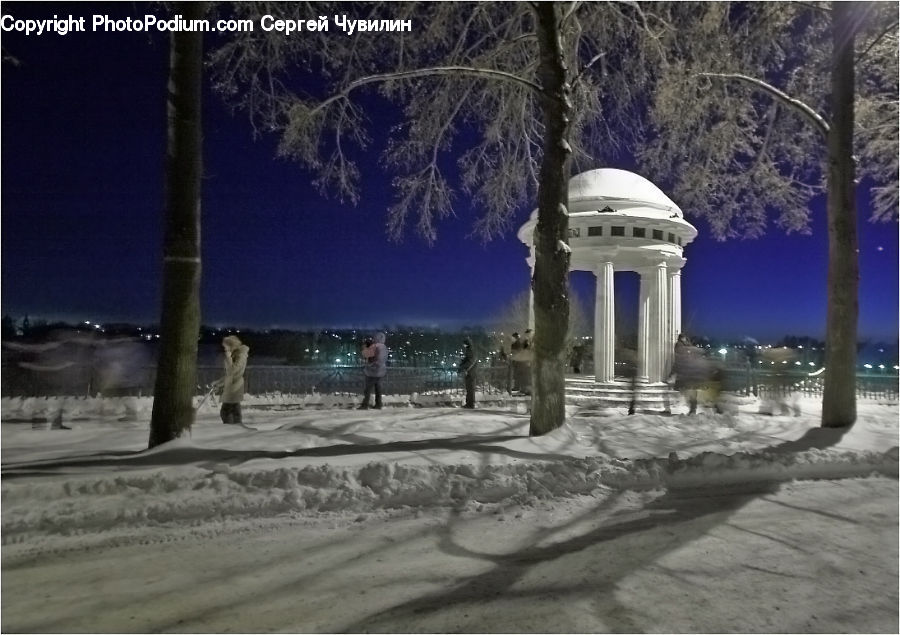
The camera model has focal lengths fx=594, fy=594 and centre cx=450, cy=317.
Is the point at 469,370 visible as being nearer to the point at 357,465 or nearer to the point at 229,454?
the point at 357,465

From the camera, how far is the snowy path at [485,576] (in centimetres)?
355

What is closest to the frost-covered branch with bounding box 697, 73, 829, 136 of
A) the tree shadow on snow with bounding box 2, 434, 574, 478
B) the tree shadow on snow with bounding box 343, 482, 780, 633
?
the tree shadow on snow with bounding box 343, 482, 780, 633

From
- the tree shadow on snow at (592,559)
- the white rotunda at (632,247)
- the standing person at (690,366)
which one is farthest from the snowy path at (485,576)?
the white rotunda at (632,247)

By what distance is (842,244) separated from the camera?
9586mm

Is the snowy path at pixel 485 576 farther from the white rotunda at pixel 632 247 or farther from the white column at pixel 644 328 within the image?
the white column at pixel 644 328

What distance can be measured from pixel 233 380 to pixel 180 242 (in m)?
2.74

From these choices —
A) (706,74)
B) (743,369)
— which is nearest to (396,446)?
(706,74)

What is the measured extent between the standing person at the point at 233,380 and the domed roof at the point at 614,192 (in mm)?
10990

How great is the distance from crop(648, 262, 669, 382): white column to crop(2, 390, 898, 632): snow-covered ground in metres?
9.59

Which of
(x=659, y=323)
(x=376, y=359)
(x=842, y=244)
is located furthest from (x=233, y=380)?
(x=659, y=323)

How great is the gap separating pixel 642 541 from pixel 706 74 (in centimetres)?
887

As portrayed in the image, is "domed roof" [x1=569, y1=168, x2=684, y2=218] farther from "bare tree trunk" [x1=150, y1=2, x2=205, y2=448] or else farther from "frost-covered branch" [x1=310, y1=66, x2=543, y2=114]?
"bare tree trunk" [x1=150, y1=2, x2=205, y2=448]

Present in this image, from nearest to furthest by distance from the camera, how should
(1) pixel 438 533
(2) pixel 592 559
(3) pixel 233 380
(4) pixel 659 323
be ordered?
(2) pixel 592 559 < (1) pixel 438 533 < (3) pixel 233 380 < (4) pixel 659 323

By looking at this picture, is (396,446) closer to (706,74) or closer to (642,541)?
(642,541)
